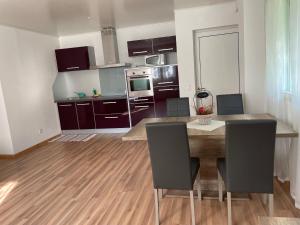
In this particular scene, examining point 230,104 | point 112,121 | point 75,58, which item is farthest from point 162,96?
point 75,58

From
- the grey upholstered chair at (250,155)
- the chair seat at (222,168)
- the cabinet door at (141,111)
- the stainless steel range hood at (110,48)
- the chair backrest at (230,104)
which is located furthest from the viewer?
the stainless steel range hood at (110,48)

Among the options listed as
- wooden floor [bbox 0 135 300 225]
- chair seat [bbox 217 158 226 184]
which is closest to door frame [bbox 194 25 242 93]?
wooden floor [bbox 0 135 300 225]

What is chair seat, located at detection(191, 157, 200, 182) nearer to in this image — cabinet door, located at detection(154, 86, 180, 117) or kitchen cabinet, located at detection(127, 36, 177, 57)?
cabinet door, located at detection(154, 86, 180, 117)

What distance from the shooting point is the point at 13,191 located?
10.8 ft

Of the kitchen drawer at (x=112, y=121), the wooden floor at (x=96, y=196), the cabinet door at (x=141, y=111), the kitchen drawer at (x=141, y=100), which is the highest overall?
the kitchen drawer at (x=141, y=100)

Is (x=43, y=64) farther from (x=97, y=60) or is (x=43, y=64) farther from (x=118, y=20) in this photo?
(x=118, y=20)

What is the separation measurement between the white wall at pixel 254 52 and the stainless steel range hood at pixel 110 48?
3035mm

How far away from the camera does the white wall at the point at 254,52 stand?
11.1ft

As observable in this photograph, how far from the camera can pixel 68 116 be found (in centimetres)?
614

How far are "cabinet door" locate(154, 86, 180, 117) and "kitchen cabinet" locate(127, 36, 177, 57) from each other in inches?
34.1

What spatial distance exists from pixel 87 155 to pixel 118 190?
66.0 inches

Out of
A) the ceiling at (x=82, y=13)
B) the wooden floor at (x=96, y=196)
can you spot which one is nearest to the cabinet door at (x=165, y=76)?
the ceiling at (x=82, y=13)

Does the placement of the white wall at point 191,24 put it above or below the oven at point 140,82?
above

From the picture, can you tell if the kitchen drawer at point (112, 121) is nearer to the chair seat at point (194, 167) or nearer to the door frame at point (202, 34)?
the door frame at point (202, 34)
